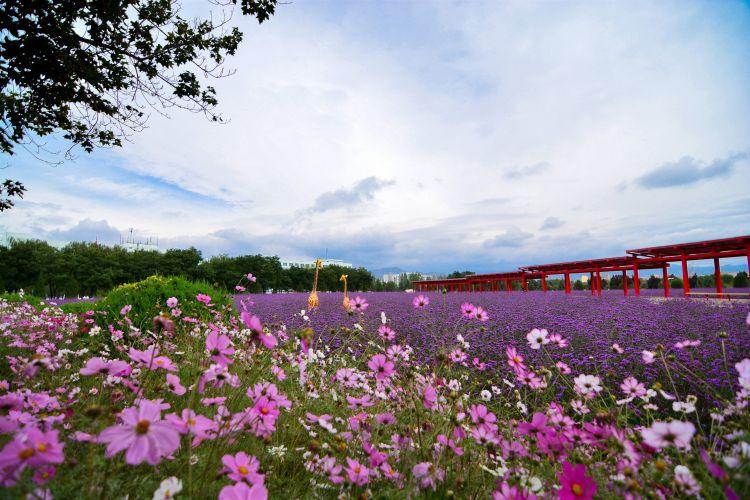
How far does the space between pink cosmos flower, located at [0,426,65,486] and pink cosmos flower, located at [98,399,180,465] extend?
10cm

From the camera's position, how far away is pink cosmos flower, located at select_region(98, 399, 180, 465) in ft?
2.99

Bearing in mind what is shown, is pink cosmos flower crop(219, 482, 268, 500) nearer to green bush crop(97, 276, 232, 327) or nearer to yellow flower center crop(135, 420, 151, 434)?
yellow flower center crop(135, 420, 151, 434)

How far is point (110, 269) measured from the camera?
40.0 metres

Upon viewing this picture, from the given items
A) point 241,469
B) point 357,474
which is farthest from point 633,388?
point 241,469

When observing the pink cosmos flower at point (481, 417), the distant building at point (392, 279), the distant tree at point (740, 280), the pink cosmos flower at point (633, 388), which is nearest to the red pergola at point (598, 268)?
the pink cosmos flower at point (633, 388)

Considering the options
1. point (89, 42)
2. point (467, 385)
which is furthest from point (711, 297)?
point (89, 42)

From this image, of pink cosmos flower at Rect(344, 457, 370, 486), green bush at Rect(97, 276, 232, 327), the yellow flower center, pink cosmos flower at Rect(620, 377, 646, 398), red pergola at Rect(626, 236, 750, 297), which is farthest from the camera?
red pergola at Rect(626, 236, 750, 297)

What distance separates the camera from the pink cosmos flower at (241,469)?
1121 mm

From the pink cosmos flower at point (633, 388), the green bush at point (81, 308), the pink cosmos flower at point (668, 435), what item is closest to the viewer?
the pink cosmos flower at point (668, 435)

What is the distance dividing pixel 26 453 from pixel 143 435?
0.22 m

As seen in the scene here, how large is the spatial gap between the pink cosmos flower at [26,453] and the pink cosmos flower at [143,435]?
10cm

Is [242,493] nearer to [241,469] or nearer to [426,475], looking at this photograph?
[241,469]

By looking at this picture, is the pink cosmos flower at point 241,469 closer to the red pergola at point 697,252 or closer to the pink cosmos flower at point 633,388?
the pink cosmos flower at point 633,388

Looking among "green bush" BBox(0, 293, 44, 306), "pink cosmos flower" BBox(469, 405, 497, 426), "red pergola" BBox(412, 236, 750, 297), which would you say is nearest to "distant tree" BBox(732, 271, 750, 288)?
Answer: "red pergola" BBox(412, 236, 750, 297)
